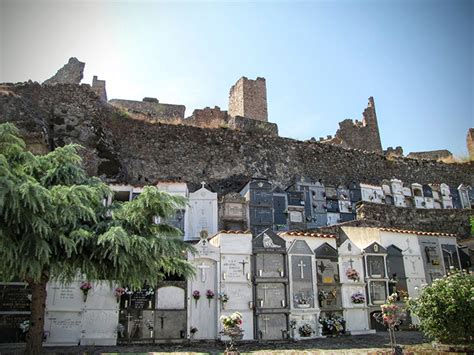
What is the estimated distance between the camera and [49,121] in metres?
21.1

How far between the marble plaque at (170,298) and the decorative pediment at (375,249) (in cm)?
693

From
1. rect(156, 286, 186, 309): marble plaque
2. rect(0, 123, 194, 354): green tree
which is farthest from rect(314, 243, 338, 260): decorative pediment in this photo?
rect(0, 123, 194, 354): green tree

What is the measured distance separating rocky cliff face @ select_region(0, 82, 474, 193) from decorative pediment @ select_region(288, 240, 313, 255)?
7801 millimetres

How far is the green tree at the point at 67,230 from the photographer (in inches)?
305

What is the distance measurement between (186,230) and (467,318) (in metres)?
10.6

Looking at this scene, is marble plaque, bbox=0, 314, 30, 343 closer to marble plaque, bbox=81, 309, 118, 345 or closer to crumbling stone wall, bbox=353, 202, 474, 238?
marble plaque, bbox=81, 309, 118, 345

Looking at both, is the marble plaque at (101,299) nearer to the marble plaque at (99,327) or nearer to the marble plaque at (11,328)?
→ the marble plaque at (99,327)

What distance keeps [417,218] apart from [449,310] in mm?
12167

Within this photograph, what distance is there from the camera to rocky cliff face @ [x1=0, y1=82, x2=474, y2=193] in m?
20.3

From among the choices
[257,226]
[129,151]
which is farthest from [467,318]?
[129,151]

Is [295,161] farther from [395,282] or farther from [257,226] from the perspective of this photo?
[395,282]

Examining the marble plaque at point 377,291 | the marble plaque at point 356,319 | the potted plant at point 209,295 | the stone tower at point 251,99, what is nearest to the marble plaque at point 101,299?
the potted plant at point 209,295

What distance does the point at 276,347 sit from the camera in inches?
468

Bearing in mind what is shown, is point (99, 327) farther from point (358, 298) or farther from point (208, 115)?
point (208, 115)
